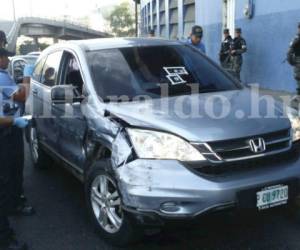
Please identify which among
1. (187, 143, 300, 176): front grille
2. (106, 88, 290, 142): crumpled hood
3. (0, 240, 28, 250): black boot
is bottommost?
(0, 240, 28, 250): black boot

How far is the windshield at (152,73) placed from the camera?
4.46 metres

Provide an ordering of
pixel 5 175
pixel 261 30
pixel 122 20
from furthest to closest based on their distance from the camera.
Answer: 1. pixel 122 20
2. pixel 261 30
3. pixel 5 175

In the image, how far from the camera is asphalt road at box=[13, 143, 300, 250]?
393cm

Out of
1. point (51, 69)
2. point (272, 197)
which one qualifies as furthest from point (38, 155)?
point (272, 197)

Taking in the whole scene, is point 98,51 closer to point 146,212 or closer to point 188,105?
point 188,105

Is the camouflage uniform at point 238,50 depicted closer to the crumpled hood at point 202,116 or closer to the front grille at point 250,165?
the crumpled hood at point 202,116

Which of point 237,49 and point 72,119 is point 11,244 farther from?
point 237,49

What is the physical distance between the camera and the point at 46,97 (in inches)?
220

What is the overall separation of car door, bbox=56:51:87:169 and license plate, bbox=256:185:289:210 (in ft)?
5.69

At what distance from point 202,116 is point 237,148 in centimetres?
40

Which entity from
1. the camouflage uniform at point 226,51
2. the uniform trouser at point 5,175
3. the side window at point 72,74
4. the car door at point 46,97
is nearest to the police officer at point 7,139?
the uniform trouser at point 5,175

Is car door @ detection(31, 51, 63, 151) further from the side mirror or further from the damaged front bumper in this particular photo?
the damaged front bumper

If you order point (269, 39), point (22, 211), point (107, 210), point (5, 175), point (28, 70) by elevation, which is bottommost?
point (22, 211)

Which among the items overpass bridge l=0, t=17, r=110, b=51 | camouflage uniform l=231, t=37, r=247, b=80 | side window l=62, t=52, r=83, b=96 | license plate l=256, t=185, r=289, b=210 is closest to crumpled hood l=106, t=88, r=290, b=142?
license plate l=256, t=185, r=289, b=210
